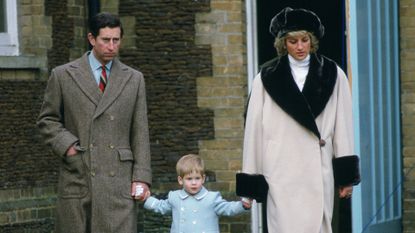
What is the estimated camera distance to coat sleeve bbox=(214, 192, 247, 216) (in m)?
8.03

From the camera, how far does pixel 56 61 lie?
11805 millimetres

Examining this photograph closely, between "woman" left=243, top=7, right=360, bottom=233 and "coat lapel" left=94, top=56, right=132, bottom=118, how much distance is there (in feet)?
2.61

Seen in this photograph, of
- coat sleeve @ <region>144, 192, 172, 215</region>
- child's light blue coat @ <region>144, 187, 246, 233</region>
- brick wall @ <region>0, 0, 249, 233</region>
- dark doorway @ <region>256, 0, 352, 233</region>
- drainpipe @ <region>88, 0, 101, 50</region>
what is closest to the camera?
coat sleeve @ <region>144, 192, 172, 215</region>

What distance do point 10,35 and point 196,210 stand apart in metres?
3.94

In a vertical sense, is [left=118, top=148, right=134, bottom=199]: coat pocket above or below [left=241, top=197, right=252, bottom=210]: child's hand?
above

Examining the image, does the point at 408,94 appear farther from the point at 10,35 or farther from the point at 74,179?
the point at 74,179

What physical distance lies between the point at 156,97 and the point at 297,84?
441cm

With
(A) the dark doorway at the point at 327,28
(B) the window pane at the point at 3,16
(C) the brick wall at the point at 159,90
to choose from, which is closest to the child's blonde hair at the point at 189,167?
(C) the brick wall at the point at 159,90

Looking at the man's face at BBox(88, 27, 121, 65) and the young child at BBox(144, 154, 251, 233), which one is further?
the young child at BBox(144, 154, 251, 233)

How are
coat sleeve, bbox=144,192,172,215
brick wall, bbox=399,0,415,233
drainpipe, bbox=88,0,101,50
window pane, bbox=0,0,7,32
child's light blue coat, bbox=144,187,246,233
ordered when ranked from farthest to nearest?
drainpipe, bbox=88,0,101,50
brick wall, bbox=399,0,415,233
window pane, bbox=0,0,7,32
child's light blue coat, bbox=144,187,246,233
coat sleeve, bbox=144,192,172,215

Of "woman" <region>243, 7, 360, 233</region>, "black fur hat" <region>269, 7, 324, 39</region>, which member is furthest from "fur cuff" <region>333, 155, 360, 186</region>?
"black fur hat" <region>269, 7, 324, 39</region>

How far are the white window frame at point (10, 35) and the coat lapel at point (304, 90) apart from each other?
4.23 metres

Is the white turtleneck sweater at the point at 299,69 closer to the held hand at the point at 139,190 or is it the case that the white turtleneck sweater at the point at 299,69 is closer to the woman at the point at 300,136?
the woman at the point at 300,136

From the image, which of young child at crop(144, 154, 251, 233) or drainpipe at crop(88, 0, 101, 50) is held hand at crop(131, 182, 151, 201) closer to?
young child at crop(144, 154, 251, 233)
